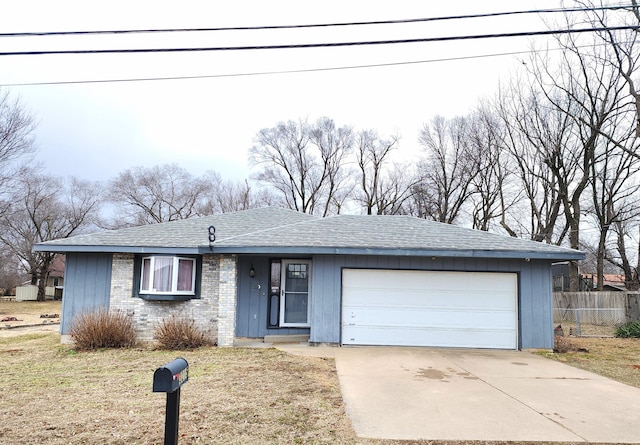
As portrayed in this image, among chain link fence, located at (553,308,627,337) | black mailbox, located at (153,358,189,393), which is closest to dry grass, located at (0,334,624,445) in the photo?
black mailbox, located at (153,358,189,393)

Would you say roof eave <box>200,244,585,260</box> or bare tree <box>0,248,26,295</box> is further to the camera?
bare tree <box>0,248,26,295</box>

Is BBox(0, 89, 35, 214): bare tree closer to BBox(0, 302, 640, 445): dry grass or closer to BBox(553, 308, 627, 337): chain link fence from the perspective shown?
BBox(0, 302, 640, 445): dry grass

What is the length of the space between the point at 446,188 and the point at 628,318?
1607 cm

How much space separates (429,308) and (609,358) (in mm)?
4118

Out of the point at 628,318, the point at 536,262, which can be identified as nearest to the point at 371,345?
the point at 536,262

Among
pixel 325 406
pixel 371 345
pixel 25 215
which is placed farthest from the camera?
pixel 25 215

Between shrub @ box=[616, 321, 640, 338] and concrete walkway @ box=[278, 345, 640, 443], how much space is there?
7.86 meters

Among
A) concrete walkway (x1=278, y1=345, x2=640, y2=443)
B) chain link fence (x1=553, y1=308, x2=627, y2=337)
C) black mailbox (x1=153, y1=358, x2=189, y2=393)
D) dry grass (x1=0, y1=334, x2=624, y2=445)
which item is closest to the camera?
black mailbox (x1=153, y1=358, x2=189, y2=393)

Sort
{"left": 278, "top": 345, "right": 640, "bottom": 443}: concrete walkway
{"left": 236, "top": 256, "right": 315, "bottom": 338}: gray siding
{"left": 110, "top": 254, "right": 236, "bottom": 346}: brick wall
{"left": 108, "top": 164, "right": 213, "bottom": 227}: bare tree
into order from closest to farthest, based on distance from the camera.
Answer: {"left": 278, "top": 345, "right": 640, "bottom": 443}: concrete walkway < {"left": 110, "top": 254, "right": 236, "bottom": 346}: brick wall < {"left": 236, "top": 256, "right": 315, "bottom": 338}: gray siding < {"left": 108, "top": 164, "right": 213, "bottom": 227}: bare tree

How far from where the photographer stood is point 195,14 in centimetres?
728

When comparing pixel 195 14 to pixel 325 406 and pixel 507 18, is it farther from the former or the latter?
pixel 325 406

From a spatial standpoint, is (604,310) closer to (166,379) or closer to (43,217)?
(166,379)

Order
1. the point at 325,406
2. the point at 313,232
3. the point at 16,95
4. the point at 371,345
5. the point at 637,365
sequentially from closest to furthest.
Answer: the point at 325,406
the point at 637,365
the point at 371,345
the point at 313,232
the point at 16,95

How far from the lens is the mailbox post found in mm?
3172
